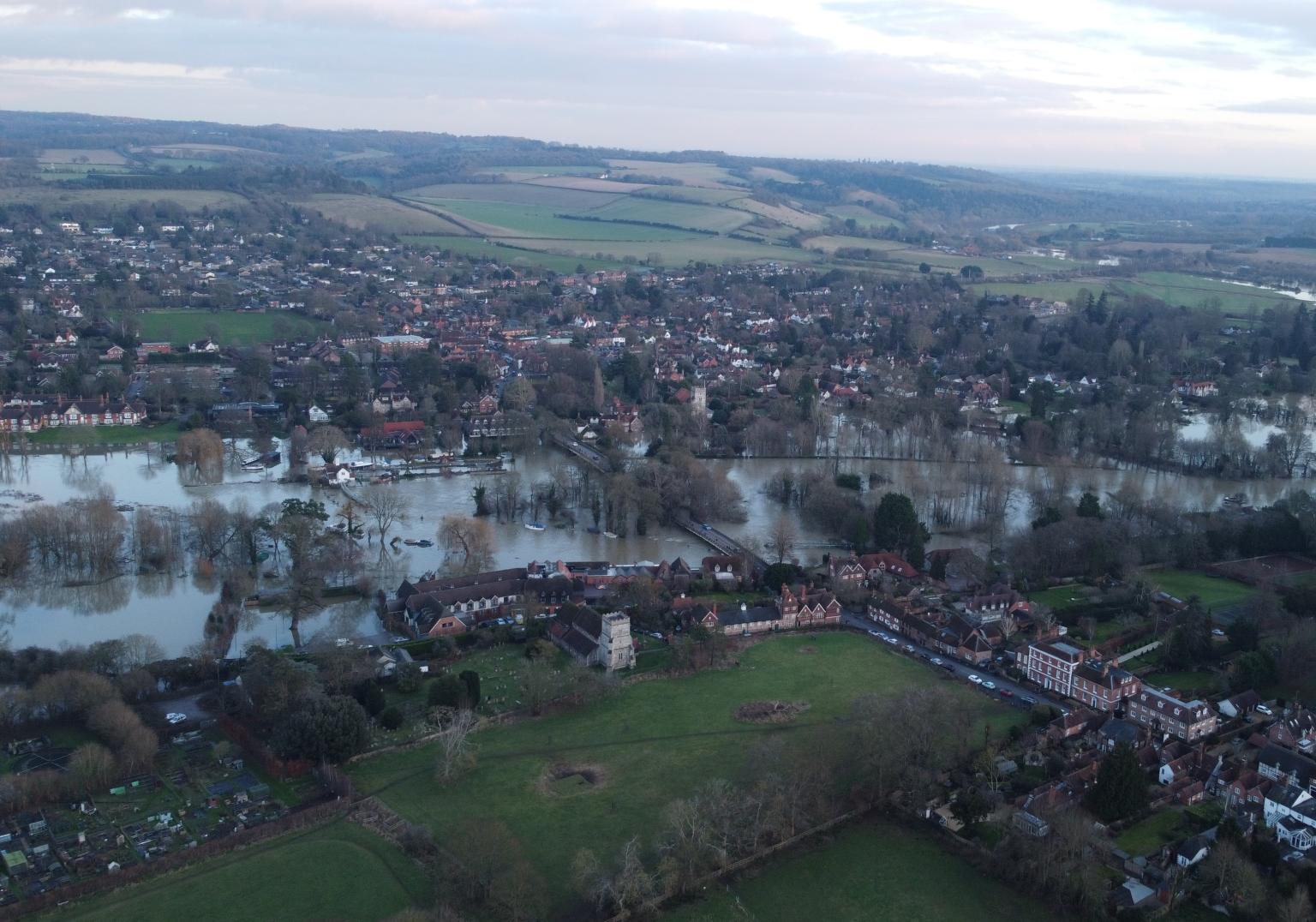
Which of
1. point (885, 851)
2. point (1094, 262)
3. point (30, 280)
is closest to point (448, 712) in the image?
point (885, 851)

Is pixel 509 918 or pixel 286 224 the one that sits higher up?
pixel 286 224

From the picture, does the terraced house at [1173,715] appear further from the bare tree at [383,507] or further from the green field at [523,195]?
the green field at [523,195]

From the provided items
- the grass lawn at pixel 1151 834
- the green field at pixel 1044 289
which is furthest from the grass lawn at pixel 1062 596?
the green field at pixel 1044 289

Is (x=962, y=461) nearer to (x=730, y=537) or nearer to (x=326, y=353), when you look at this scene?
(x=730, y=537)

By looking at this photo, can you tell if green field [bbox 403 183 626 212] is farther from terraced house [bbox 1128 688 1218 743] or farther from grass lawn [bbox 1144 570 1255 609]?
terraced house [bbox 1128 688 1218 743]

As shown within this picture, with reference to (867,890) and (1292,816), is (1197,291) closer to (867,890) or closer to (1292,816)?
(1292,816)

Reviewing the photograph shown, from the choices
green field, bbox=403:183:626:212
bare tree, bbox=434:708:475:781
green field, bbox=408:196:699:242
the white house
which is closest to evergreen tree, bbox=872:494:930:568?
the white house
